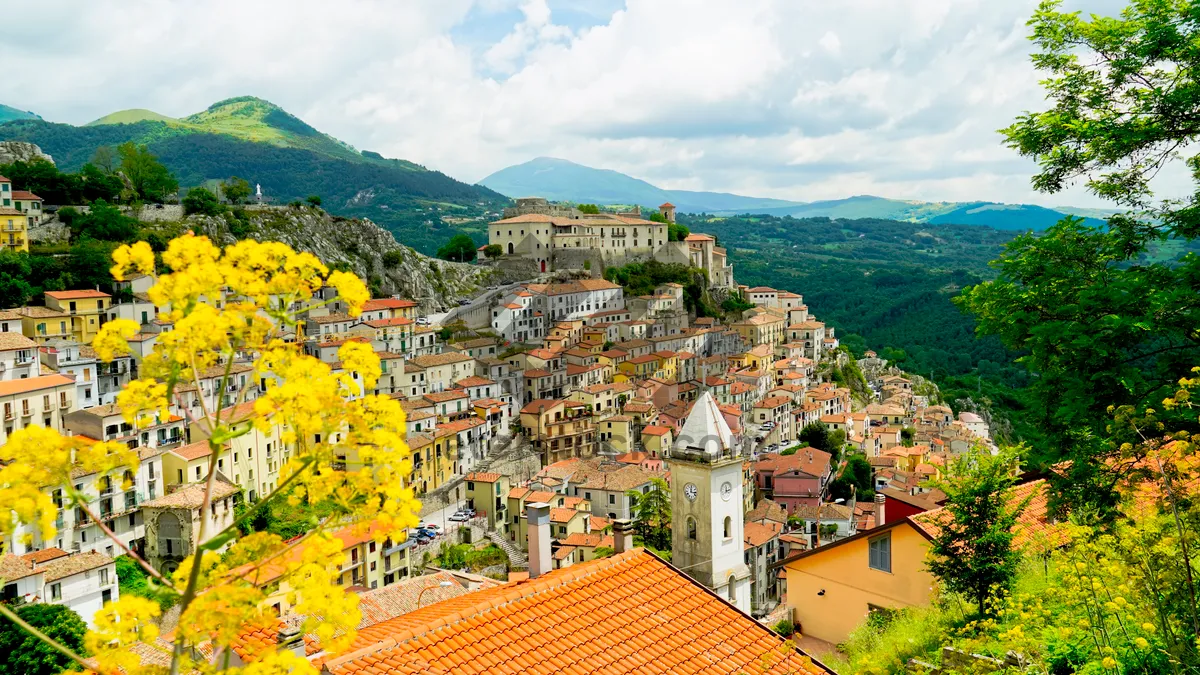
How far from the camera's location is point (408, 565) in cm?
4150

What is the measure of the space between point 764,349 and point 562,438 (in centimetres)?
3004

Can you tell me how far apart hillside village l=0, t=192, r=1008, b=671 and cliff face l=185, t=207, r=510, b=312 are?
4.43m

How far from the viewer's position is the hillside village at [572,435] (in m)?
14.6

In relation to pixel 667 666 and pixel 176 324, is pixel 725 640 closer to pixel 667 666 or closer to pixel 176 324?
pixel 667 666

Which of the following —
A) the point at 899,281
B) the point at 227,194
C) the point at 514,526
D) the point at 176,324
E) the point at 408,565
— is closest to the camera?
the point at 176,324

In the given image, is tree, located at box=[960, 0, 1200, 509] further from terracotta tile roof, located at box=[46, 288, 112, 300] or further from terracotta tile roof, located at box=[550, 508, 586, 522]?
terracotta tile roof, located at box=[46, 288, 112, 300]

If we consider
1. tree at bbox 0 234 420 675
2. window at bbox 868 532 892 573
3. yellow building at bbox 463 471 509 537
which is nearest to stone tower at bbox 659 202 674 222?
yellow building at bbox 463 471 509 537

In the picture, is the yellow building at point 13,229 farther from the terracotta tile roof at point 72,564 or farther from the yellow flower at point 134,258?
the yellow flower at point 134,258

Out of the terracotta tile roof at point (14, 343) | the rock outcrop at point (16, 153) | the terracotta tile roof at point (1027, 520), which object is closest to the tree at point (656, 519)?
the terracotta tile roof at point (1027, 520)

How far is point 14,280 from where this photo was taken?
162ft

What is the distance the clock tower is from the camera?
1217 centimetres

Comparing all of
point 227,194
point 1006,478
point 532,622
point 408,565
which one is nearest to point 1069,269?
point 1006,478

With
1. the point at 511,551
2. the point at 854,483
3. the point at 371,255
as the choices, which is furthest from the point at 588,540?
the point at 371,255

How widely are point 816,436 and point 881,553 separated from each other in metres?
56.1
